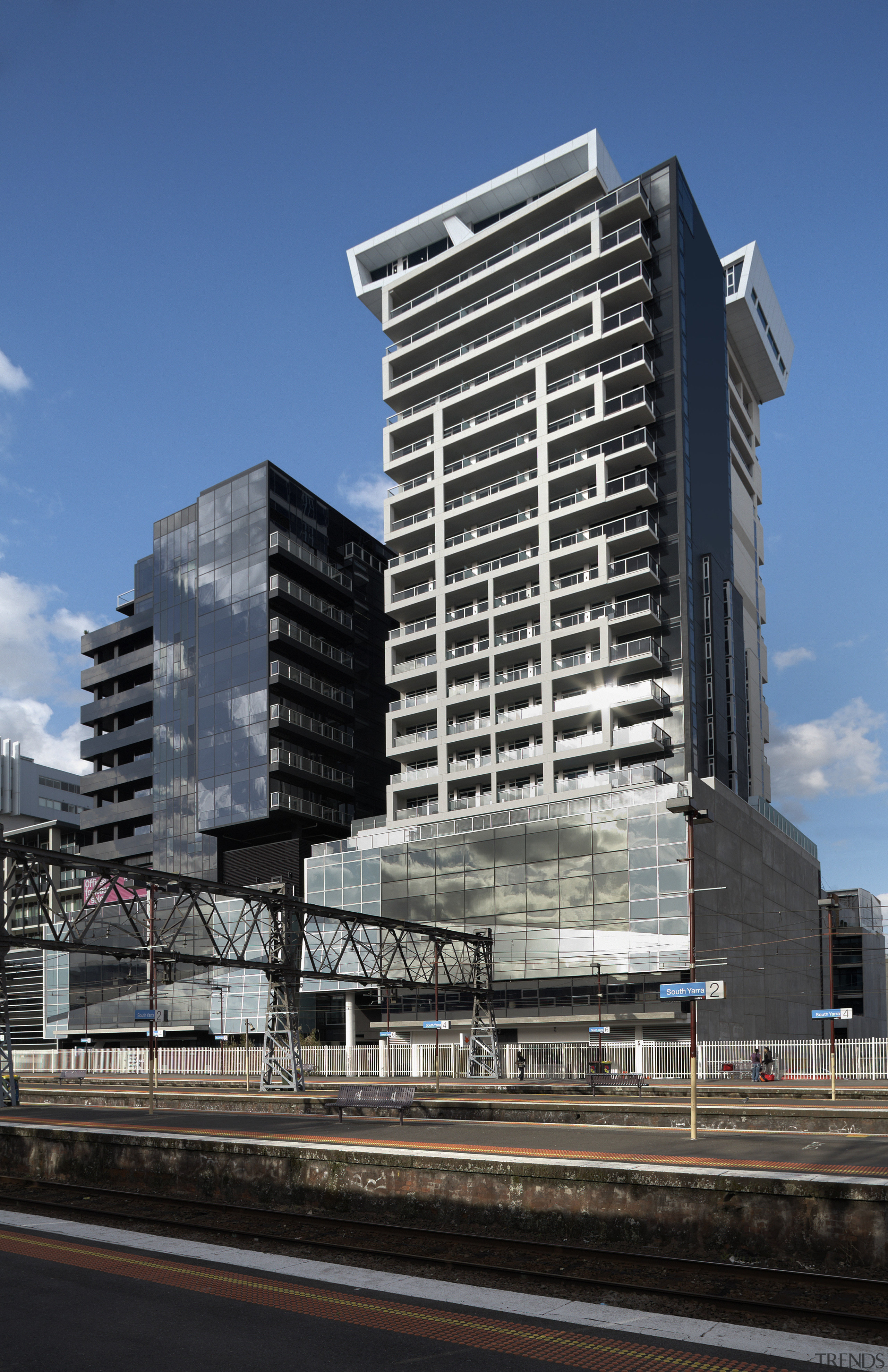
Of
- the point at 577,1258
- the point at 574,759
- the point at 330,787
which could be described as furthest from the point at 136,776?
the point at 577,1258

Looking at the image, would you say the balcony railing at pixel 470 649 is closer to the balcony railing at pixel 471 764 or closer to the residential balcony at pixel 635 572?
the balcony railing at pixel 471 764

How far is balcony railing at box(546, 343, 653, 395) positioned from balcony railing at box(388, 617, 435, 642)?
64.7ft

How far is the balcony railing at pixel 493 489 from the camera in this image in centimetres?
8288

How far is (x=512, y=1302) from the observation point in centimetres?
1271

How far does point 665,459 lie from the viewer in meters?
78.4

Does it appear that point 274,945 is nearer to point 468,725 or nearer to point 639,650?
point 639,650

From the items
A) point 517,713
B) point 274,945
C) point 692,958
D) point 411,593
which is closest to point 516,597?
point 517,713

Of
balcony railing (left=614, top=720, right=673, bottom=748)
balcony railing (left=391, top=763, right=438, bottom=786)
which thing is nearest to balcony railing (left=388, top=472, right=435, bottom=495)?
balcony railing (left=391, top=763, right=438, bottom=786)

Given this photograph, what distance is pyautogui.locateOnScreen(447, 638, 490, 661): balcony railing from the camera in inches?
3214

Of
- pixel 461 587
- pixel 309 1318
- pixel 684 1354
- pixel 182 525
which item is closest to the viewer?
pixel 684 1354

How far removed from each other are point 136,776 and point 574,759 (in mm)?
44095

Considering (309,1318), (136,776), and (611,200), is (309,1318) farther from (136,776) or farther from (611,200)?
(136,776)

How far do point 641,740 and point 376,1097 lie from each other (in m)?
43.5

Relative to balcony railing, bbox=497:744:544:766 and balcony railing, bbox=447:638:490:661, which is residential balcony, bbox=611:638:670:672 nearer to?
balcony railing, bbox=497:744:544:766
